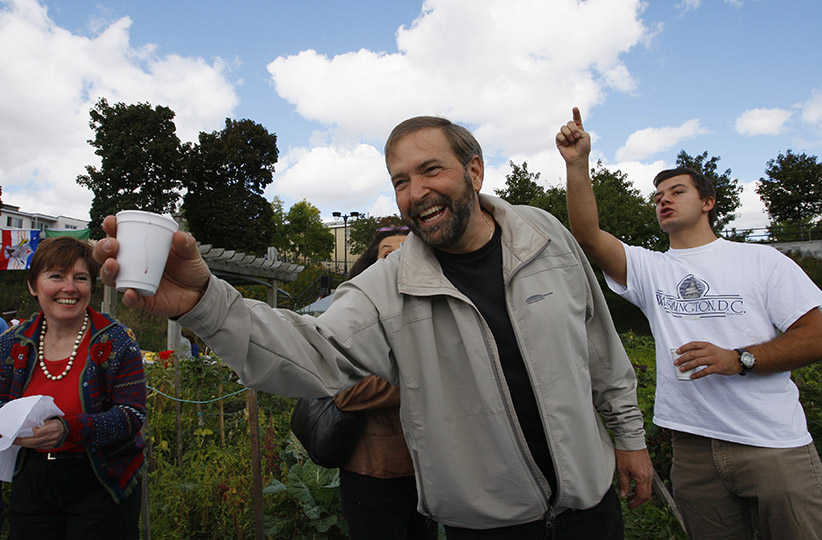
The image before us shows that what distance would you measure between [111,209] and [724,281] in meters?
32.9

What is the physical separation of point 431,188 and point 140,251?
Result: 3.22ft

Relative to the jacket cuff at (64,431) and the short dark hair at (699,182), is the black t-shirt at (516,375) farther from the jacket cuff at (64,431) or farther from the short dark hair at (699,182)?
the jacket cuff at (64,431)

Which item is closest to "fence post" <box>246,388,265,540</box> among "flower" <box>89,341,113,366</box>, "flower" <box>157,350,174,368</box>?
"flower" <box>89,341,113,366</box>

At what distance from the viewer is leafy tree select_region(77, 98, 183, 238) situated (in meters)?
28.6

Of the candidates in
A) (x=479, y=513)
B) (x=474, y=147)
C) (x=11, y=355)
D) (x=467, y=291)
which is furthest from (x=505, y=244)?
(x=11, y=355)

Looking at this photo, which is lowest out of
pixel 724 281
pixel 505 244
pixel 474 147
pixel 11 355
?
pixel 11 355

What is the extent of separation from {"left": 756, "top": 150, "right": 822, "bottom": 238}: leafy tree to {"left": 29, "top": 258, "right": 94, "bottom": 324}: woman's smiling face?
3235 cm

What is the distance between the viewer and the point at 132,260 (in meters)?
1.07

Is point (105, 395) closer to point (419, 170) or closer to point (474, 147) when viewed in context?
point (419, 170)

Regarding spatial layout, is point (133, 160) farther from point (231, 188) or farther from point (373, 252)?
point (373, 252)

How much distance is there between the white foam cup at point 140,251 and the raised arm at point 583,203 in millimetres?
1677

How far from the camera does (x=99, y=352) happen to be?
2312mm

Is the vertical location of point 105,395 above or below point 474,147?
below

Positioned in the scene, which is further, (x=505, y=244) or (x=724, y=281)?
(x=724, y=281)
